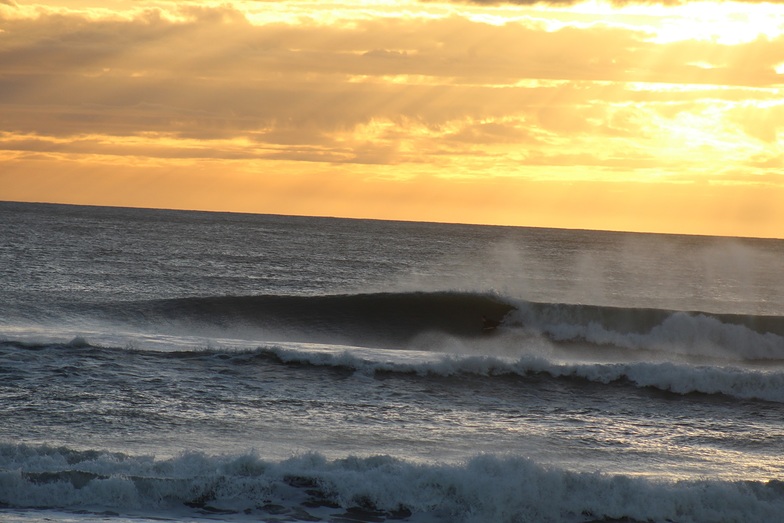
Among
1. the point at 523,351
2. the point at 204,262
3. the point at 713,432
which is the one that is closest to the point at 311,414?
the point at 713,432

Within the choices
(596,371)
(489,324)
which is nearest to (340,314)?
(489,324)

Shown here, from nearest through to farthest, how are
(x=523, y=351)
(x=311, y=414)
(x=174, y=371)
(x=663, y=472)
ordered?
(x=663, y=472) → (x=311, y=414) → (x=174, y=371) → (x=523, y=351)

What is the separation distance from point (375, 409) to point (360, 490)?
4.31 metres

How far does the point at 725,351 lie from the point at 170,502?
20779mm

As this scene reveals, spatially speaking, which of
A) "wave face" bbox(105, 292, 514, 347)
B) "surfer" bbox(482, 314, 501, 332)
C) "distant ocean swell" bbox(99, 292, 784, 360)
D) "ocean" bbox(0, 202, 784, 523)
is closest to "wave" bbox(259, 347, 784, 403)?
"ocean" bbox(0, 202, 784, 523)

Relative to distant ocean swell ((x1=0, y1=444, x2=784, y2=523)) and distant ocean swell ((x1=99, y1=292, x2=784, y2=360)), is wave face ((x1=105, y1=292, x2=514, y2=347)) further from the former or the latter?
distant ocean swell ((x1=0, y1=444, x2=784, y2=523))

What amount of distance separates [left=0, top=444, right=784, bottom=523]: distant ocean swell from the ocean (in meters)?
0.03

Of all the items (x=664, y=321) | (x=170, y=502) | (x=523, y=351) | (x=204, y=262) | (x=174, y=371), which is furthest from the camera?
(x=204, y=262)

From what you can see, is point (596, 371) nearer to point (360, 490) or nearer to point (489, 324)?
point (360, 490)

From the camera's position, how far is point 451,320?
29875mm

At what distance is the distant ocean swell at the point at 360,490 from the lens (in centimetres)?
1036

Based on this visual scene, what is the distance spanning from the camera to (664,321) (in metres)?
28.7

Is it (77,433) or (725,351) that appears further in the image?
(725,351)

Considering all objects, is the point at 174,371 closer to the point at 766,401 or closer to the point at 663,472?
the point at 663,472
